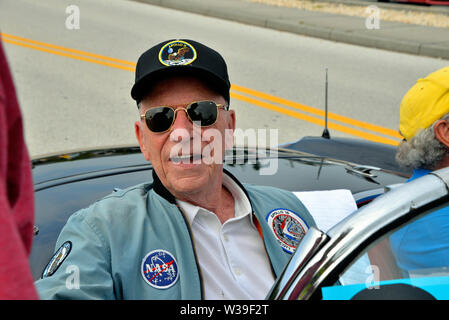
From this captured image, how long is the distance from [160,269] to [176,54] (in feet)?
2.39

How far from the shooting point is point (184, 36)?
413 inches

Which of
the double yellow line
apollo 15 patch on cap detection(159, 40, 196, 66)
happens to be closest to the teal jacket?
apollo 15 patch on cap detection(159, 40, 196, 66)

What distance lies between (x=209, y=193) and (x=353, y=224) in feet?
3.04

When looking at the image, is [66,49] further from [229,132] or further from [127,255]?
[127,255]

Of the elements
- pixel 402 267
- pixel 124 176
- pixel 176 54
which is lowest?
pixel 402 267

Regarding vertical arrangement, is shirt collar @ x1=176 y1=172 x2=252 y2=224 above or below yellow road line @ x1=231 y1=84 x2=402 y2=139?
below

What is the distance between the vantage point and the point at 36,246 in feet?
6.53

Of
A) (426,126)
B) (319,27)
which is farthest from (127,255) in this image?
(319,27)

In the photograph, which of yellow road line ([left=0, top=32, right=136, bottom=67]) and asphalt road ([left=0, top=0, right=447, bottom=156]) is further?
yellow road line ([left=0, top=32, right=136, bottom=67])

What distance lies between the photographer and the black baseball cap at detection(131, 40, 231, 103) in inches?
A: 78.3

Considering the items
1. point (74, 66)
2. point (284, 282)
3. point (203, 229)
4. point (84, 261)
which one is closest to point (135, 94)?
point (203, 229)

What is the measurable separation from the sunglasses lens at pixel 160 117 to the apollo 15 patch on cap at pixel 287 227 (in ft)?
1.53

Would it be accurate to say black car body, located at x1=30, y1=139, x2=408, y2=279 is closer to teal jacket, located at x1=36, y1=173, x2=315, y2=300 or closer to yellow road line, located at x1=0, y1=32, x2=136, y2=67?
teal jacket, located at x1=36, y1=173, x2=315, y2=300
